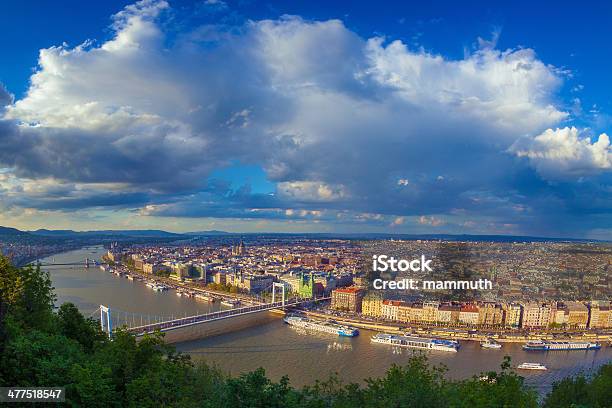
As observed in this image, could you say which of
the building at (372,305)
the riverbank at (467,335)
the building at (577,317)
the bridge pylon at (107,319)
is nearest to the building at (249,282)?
the building at (372,305)

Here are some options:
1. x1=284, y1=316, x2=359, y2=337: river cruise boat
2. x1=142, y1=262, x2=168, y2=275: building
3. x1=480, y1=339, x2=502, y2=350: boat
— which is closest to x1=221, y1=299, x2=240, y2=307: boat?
x1=284, y1=316, x2=359, y2=337: river cruise boat

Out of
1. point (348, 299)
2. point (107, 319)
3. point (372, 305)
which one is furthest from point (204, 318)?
point (372, 305)

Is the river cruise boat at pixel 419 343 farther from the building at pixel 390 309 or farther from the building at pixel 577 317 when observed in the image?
the building at pixel 577 317

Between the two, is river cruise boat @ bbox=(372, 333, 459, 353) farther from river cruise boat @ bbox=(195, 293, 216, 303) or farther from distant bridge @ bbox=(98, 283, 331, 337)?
river cruise boat @ bbox=(195, 293, 216, 303)

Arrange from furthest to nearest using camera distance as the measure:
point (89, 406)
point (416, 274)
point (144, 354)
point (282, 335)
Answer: point (416, 274) → point (282, 335) → point (144, 354) → point (89, 406)

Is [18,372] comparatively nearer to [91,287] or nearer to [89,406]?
[89,406]

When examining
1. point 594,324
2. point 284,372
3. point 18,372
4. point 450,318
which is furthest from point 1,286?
point 594,324
